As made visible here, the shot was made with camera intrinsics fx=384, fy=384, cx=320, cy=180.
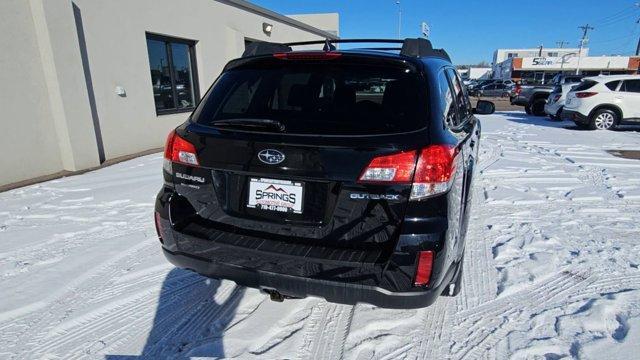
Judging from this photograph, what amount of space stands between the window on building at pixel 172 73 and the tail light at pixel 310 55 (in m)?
7.21

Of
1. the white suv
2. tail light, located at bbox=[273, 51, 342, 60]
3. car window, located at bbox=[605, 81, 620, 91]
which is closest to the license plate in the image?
tail light, located at bbox=[273, 51, 342, 60]

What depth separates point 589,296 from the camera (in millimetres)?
2717

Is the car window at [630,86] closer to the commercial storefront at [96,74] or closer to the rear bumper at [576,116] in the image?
the rear bumper at [576,116]

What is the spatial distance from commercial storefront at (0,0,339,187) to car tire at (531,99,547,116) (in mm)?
13476

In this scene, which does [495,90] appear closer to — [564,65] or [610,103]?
[610,103]

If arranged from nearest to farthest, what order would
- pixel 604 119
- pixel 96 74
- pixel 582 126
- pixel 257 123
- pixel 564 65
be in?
pixel 257 123 → pixel 96 74 → pixel 604 119 → pixel 582 126 → pixel 564 65

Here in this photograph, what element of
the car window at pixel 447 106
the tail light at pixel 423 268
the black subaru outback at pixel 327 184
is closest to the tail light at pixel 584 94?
the car window at pixel 447 106

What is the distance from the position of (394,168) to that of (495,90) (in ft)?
121

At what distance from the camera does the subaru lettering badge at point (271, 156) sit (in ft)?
6.43

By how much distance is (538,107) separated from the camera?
16.7 m

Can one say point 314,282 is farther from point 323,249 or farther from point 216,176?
point 216,176

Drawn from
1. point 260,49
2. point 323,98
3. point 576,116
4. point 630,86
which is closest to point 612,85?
point 630,86

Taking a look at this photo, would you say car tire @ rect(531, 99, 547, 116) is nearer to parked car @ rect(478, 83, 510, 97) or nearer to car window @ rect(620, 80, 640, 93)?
car window @ rect(620, 80, 640, 93)

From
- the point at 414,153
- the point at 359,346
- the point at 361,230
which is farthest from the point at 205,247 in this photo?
the point at 414,153
